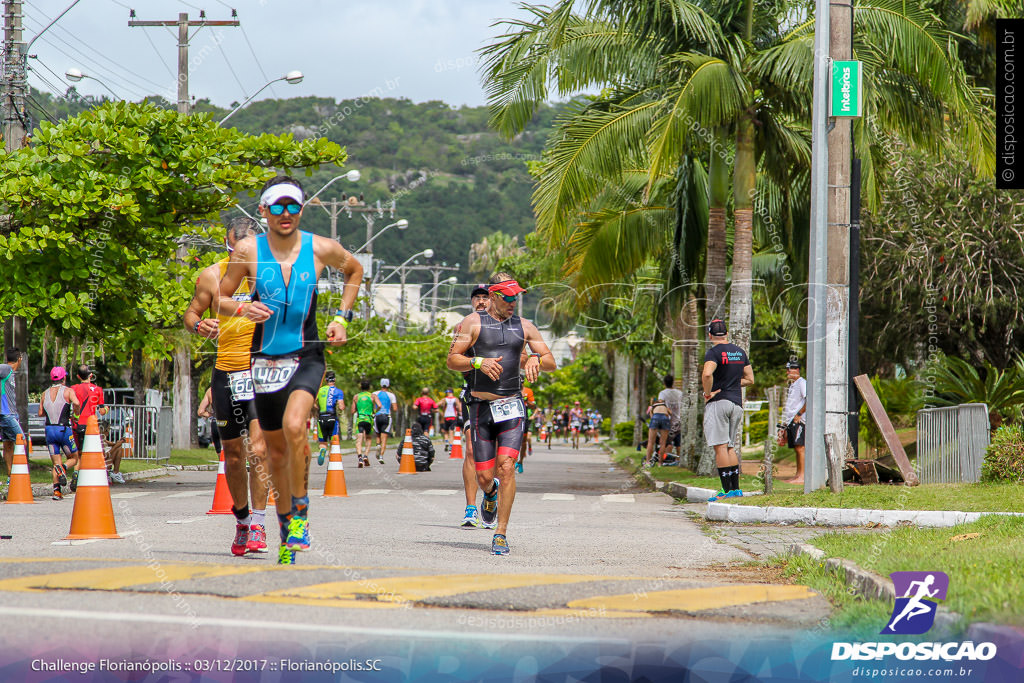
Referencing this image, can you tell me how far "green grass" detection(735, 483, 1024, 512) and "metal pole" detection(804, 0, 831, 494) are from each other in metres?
0.39

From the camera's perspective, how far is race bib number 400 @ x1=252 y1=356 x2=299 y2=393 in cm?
690

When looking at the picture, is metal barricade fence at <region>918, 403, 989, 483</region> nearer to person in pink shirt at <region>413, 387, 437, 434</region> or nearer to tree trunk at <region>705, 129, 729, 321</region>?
tree trunk at <region>705, 129, 729, 321</region>

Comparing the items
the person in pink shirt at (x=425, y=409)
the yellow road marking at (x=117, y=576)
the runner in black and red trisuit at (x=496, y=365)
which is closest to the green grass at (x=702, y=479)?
the runner in black and red trisuit at (x=496, y=365)

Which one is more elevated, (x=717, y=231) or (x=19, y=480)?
(x=717, y=231)

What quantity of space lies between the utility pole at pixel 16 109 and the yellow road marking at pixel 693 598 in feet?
54.5

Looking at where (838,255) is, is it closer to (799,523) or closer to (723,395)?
(723,395)

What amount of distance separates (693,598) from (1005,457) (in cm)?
870

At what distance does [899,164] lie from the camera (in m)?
23.9

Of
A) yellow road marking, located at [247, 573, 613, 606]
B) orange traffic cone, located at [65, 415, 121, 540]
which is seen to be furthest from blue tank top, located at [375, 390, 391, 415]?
yellow road marking, located at [247, 573, 613, 606]

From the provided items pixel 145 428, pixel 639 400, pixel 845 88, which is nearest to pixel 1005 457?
pixel 845 88

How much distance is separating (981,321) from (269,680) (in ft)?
73.6

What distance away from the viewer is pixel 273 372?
691 centimetres

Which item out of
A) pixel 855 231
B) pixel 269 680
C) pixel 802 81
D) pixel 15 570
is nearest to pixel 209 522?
pixel 15 570

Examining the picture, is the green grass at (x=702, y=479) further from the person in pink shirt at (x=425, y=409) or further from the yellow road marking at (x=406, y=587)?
the person in pink shirt at (x=425, y=409)
